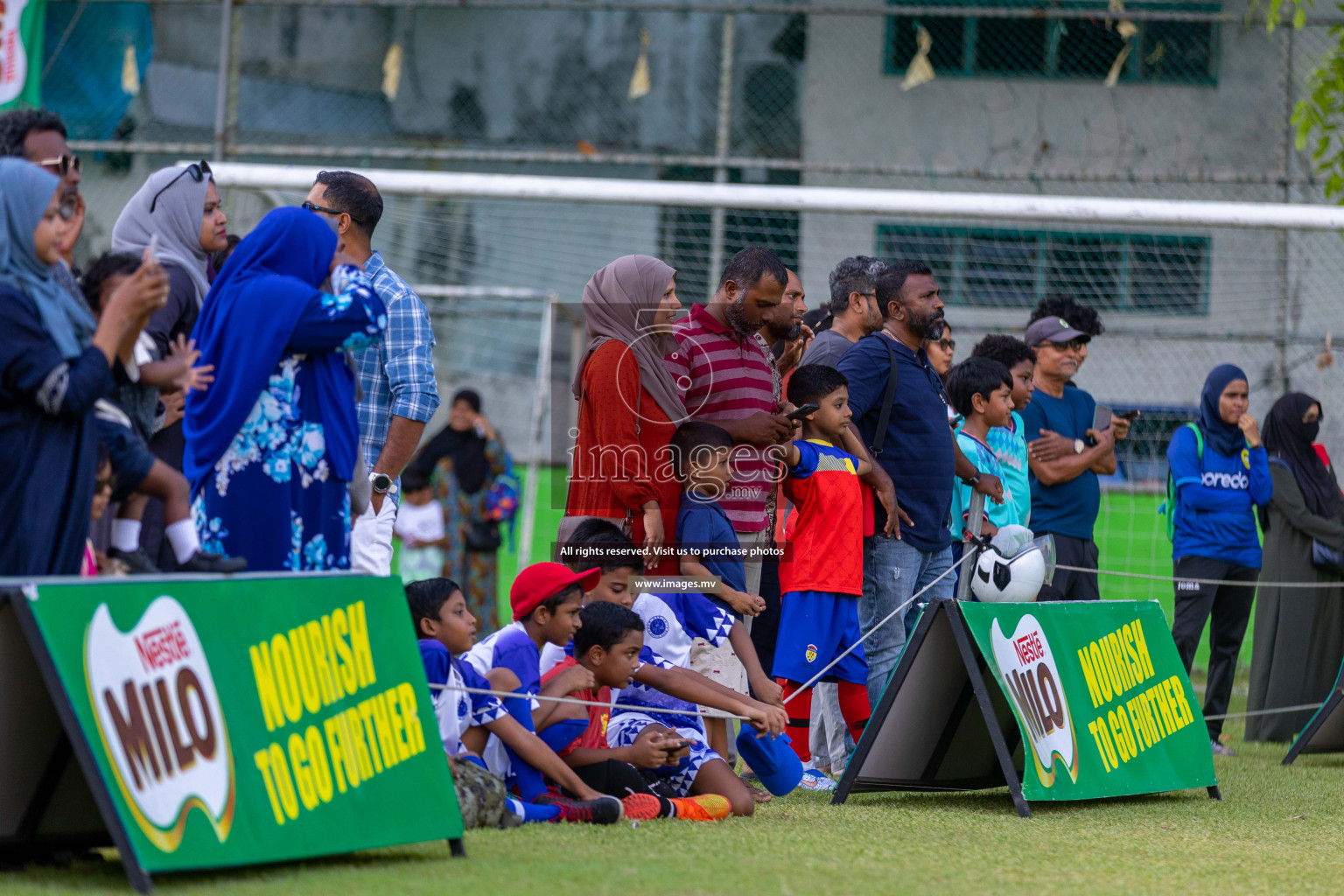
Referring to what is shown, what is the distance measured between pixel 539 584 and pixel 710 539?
0.77 metres

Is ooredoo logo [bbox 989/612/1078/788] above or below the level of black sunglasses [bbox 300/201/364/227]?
below

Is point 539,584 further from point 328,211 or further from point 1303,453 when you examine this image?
point 1303,453

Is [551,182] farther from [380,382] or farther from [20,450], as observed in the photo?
[20,450]

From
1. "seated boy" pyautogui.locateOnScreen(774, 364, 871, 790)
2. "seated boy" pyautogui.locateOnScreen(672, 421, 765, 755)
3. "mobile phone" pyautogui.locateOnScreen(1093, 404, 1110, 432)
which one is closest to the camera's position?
"seated boy" pyautogui.locateOnScreen(672, 421, 765, 755)

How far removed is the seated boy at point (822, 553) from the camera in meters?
5.79

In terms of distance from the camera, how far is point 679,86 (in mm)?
17000

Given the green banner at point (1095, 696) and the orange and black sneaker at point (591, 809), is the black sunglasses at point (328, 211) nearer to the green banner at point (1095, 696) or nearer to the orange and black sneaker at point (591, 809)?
the orange and black sneaker at point (591, 809)

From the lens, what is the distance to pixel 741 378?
5.59 meters

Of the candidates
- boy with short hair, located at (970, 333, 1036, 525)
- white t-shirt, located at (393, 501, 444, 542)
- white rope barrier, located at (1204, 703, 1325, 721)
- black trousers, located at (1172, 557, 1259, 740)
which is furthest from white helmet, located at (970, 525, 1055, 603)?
white t-shirt, located at (393, 501, 444, 542)

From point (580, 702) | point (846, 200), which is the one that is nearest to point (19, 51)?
point (846, 200)

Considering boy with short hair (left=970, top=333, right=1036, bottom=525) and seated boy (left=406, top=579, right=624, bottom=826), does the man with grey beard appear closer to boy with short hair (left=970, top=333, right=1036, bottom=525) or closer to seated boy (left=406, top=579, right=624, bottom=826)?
boy with short hair (left=970, top=333, right=1036, bottom=525)

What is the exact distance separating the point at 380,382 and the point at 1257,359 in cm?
796

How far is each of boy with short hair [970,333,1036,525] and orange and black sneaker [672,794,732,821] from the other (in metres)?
2.52

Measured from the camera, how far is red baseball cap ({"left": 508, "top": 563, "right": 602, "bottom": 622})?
15.7ft
